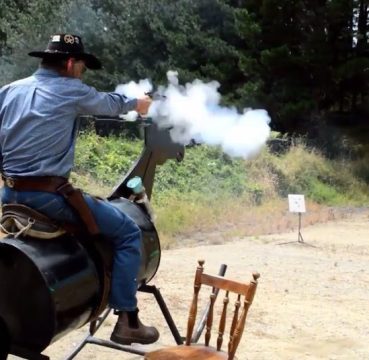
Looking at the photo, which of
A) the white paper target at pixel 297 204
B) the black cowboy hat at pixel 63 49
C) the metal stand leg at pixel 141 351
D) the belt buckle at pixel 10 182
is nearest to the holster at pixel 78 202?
the belt buckle at pixel 10 182

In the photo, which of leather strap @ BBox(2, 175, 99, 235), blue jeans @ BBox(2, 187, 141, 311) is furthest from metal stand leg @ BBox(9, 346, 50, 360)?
leather strap @ BBox(2, 175, 99, 235)

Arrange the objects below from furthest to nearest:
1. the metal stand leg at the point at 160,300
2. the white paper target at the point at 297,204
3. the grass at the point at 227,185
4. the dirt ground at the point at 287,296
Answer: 1. the grass at the point at 227,185
2. the white paper target at the point at 297,204
3. the dirt ground at the point at 287,296
4. the metal stand leg at the point at 160,300

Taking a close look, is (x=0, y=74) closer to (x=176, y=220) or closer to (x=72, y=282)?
(x=176, y=220)

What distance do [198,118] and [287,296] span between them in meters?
3.03

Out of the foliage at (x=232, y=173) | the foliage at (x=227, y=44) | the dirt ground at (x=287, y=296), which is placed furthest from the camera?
the foliage at (x=227, y=44)

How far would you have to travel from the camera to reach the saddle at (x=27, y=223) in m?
3.50

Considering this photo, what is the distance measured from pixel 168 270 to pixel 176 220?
4089mm

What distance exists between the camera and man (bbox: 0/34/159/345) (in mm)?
3512

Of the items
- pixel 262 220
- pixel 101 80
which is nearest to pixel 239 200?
pixel 262 220

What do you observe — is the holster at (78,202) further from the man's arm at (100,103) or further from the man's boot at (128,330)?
the man's boot at (128,330)

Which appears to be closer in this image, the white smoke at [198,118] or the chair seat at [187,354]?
the chair seat at [187,354]

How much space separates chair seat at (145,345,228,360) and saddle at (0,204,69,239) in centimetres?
86

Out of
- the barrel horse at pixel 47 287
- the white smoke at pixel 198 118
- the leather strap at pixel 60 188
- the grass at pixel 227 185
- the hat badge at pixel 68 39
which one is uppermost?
the hat badge at pixel 68 39

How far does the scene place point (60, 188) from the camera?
3570mm
